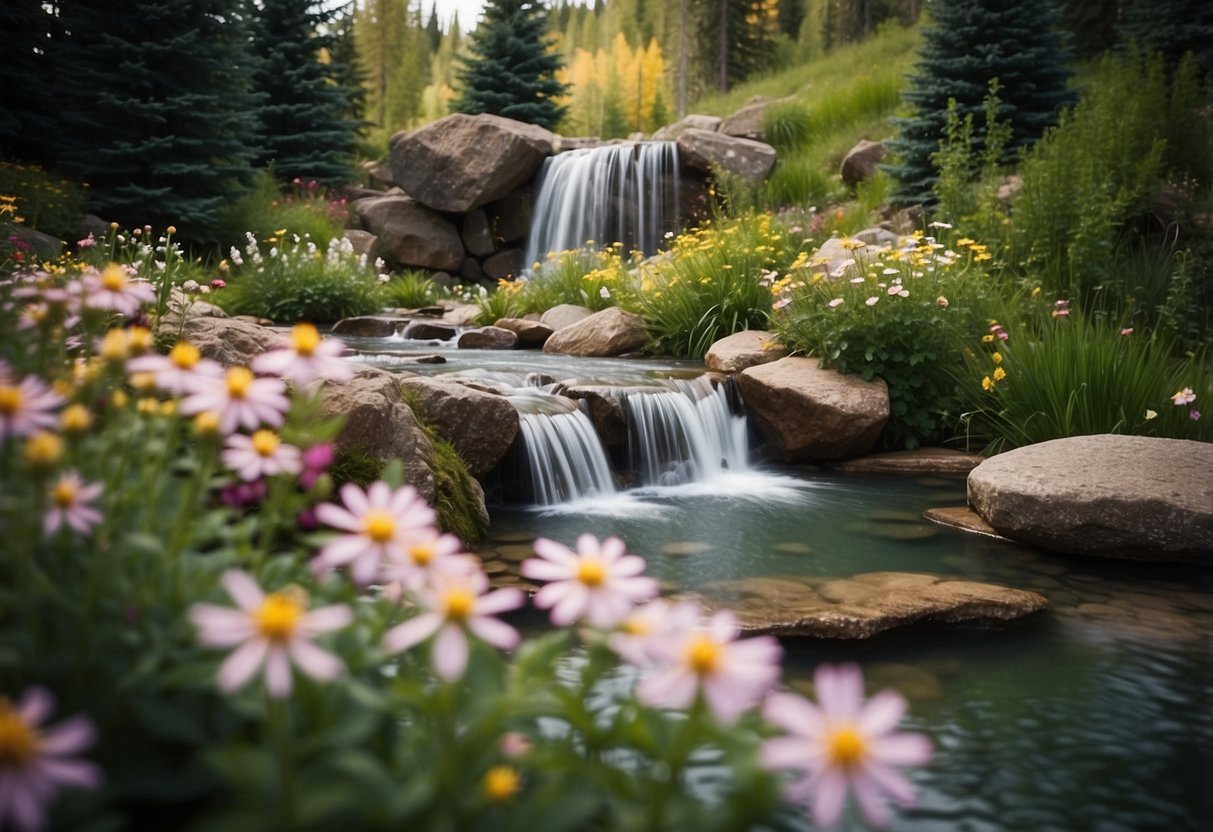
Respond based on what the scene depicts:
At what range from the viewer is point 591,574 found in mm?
1007

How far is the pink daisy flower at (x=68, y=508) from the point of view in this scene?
3.21 ft

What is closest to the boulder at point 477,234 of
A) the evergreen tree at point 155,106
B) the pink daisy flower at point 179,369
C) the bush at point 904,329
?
the evergreen tree at point 155,106

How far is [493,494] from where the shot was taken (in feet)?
16.3

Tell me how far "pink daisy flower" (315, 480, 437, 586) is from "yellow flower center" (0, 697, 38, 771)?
32cm

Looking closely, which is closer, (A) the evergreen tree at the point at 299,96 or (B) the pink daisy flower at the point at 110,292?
(B) the pink daisy flower at the point at 110,292

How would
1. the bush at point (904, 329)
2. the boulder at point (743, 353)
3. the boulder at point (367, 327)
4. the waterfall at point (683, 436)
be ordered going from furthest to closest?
the boulder at point (367, 327) → the boulder at point (743, 353) → the bush at point (904, 329) → the waterfall at point (683, 436)

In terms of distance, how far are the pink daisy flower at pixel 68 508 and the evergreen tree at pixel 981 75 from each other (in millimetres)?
10849

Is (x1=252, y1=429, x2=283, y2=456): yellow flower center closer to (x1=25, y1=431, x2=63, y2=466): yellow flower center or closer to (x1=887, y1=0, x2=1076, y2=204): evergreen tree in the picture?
(x1=25, y1=431, x2=63, y2=466): yellow flower center

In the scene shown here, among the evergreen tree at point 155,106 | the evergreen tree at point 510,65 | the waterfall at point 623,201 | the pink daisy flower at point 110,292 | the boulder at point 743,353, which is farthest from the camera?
the evergreen tree at point 510,65

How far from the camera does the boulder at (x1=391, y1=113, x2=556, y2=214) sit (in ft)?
46.0

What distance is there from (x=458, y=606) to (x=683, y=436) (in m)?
4.91

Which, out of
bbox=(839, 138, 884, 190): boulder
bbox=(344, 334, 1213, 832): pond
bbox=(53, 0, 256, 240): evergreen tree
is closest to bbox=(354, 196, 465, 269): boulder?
bbox=(53, 0, 256, 240): evergreen tree

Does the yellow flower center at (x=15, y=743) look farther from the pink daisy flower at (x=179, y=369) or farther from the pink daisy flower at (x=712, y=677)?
the pink daisy flower at (x=712, y=677)

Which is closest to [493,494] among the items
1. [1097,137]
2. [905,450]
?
[905,450]
